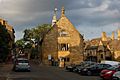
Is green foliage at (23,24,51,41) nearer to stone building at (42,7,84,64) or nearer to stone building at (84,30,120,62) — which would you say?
stone building at (84,30,120,62)

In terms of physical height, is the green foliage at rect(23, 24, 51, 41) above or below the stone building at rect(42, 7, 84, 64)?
above

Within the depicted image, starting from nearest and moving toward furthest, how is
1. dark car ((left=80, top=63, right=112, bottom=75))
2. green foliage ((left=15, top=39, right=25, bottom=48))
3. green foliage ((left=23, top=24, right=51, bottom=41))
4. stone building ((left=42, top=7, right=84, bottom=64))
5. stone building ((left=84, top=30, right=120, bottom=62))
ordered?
dark car ((left=80, top=63, right=112, bottom=75)), stone building ((left=42, top=7, right=84, bottom=64)), stone building ((left=84, top=30, right=120, bottom=62)), green foliage ((left=23, top=24, right=51, bottom=41)), green foliage ((left=15, top=39, right=25, bottom=48))

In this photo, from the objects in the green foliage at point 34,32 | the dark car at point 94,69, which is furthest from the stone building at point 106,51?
the dark car at point 94,69

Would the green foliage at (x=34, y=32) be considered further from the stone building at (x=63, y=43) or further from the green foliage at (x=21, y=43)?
the stone building at (x=63, y=43)

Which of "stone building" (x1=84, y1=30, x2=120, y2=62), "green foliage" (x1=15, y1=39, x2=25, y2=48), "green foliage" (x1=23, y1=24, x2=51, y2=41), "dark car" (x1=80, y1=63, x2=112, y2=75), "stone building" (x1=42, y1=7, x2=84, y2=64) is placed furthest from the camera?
"green foliage" (x1=15, y1=39, x2=25, y2=48)

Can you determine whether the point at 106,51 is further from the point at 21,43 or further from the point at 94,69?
the point at 94,69

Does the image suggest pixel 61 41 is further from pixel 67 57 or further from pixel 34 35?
pixel 34 35

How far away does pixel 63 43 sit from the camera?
77.2 meters

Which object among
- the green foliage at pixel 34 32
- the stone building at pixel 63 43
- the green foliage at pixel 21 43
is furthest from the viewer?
the green foliage at pixel 21 43

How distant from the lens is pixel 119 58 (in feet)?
305

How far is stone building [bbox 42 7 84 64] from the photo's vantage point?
251 feet

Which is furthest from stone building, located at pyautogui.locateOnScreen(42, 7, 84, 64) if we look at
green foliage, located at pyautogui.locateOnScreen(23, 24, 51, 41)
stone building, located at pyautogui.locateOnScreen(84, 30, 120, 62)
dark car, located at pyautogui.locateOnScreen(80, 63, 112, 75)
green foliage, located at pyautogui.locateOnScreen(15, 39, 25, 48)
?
green foliage, located at pyautogui.locateOnScreen(15, 39, 25, 48)

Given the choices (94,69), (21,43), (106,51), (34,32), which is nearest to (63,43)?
(106,51)

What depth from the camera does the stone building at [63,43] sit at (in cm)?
7644
